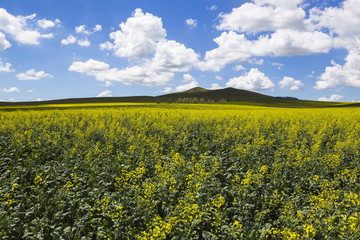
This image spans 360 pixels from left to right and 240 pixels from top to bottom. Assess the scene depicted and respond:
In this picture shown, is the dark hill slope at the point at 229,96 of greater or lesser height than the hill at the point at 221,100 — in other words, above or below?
above

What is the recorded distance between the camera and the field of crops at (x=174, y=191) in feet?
16.5

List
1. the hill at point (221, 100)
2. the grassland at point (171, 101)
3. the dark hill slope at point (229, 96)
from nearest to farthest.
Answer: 1. the grassland at point (171, 101)
2. the hill at point (221, 100)
3. the dark hill slope at point (229, 96)

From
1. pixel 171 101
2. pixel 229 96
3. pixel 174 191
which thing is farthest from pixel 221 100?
pixel 174 191

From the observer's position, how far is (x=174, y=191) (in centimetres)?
625

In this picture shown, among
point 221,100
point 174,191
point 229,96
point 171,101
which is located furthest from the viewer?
point 229,96

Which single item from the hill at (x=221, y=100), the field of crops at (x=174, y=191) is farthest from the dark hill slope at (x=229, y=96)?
the field of crops at (x=174, y=191)

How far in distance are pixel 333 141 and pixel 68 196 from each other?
1610cm

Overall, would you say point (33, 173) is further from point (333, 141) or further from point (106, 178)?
point (333, 141)

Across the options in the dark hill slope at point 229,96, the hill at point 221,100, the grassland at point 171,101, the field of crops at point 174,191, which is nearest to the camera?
the field of crops at point 174,191

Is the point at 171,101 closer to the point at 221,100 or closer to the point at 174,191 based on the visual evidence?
the point at 221,100

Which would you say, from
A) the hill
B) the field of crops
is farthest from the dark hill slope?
the field of crops

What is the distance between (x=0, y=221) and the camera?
5.00m

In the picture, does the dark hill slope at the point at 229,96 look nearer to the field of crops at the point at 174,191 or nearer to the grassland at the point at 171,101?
the grassland at the point at 171,101

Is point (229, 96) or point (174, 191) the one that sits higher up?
point (229, 96)
